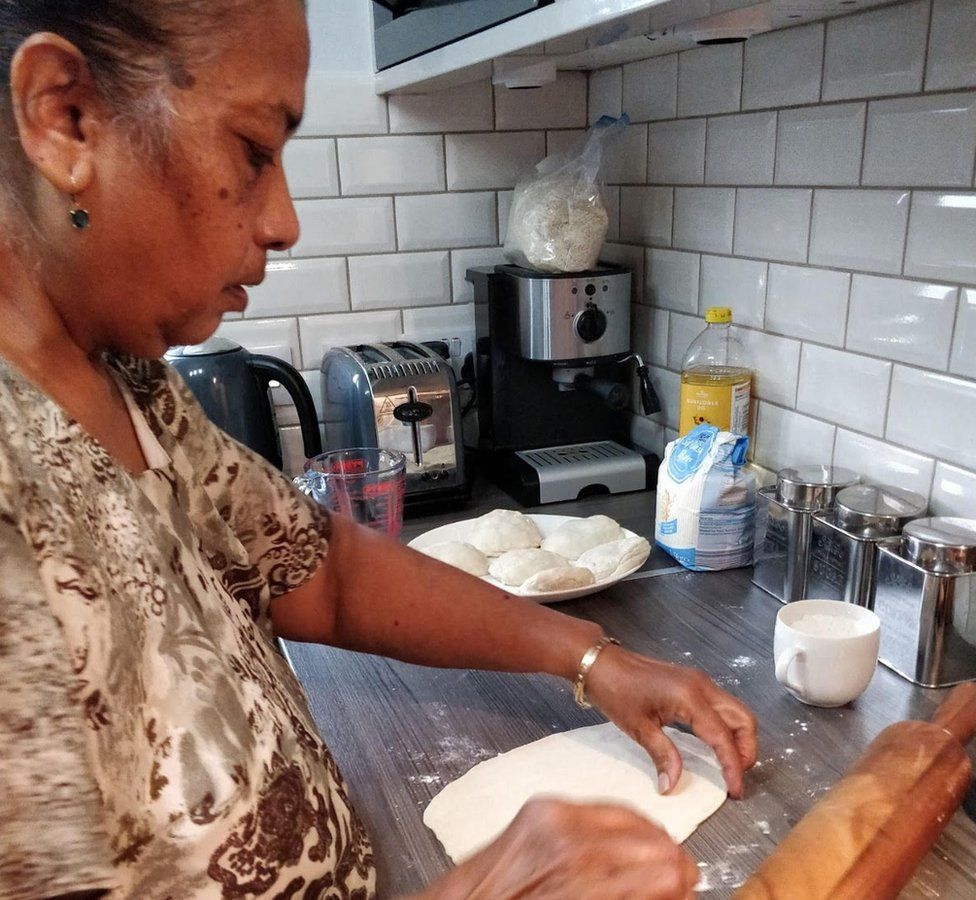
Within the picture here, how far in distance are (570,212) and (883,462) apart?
0.57m

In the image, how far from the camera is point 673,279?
4.57 feet

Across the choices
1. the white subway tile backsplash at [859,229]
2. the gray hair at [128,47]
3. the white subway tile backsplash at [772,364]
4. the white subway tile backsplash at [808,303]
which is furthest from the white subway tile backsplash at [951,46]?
Result: the gray hair at [128,47]

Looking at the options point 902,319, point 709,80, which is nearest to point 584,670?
point 902,319

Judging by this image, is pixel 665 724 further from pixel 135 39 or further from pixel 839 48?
pixel 839 48

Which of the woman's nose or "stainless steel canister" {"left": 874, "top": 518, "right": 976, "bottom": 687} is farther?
"stainless steel canister" {"left": 874, "top": 518, "right": 976, "bottom": 687}

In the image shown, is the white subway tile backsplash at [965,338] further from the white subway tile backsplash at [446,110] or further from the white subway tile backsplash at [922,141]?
the white subway tile backsplash at [446,110]

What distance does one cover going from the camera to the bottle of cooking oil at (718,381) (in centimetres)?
119

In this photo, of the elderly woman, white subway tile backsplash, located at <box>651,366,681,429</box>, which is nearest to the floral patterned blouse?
the elderly woman

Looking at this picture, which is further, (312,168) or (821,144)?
(312,168)

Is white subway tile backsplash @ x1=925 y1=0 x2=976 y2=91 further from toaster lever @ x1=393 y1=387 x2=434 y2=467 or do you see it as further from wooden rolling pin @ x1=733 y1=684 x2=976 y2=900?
toaster lever @ x1=393 y1=387 x2=434 y2=467

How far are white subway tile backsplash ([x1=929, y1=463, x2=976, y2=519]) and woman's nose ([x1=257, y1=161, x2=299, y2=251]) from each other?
699 millimetres

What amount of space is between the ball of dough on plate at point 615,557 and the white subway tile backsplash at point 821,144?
0.47 metres

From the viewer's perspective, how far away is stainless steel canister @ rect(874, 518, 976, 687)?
31.8 inches

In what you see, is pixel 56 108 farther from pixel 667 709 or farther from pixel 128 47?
pixel 667 709
